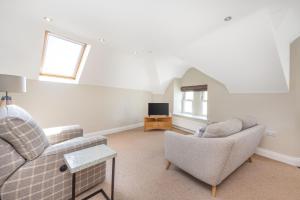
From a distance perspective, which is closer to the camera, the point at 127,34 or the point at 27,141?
the point at 27,141

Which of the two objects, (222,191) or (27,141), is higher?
(27,141)

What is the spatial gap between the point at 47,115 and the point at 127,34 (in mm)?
2628

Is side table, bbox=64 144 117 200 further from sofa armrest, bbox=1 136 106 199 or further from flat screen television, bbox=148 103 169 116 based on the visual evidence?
flat screen television, bbox=148 103 169 116

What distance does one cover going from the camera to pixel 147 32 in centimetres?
230

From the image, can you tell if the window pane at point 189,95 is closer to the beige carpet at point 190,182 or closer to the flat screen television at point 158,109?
the flat screen television at point 158,109

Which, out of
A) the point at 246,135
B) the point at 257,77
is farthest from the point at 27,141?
the point at 257,77

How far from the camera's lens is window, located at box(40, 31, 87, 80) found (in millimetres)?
2789

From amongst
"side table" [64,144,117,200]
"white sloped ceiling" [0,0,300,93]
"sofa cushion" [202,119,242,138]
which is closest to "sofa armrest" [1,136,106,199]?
"side table" [64,144,117,200]

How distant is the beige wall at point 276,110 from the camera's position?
2361 millimetres

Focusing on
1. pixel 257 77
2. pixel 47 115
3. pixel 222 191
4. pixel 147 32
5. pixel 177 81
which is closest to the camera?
pixel 222 191

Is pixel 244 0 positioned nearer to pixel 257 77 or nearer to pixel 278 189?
pixel 257 77

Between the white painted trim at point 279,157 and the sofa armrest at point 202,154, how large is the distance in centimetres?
198

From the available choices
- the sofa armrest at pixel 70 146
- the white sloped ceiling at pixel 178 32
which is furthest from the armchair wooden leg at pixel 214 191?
the white sloped ceiling at pixel 178 32

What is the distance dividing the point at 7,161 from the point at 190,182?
205 cm
